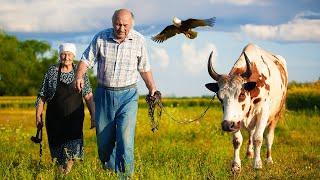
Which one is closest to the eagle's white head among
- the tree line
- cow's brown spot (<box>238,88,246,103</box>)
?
cow's brown spot (<box>238,88,246,103</box>)

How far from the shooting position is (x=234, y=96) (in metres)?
10.4

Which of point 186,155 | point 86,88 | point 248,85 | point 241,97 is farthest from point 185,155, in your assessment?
point 86,88

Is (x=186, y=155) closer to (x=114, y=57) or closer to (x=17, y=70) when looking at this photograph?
(x=114, y=57)

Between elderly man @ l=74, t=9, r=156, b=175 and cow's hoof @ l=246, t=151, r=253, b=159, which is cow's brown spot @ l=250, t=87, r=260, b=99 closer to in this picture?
cow's hoof @ l=246, t=151, r=253, b=159

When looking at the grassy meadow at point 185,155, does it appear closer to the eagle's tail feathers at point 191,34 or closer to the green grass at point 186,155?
the green grass at point 186,155

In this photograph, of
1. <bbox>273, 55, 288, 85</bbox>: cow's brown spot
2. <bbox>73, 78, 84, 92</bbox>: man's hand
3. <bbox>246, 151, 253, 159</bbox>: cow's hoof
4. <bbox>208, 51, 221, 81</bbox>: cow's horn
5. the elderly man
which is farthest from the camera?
<bbox>273, 55, 288, 85</bbox>: cow's brown spot

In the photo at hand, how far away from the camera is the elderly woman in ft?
29.1

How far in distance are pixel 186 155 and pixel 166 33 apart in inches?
90.8

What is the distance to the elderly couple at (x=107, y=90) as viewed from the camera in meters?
8.34

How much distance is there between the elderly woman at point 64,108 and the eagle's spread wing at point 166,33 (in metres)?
3.29

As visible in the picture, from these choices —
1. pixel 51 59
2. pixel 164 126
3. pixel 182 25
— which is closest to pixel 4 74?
pixel 51 59

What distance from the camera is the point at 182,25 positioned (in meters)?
12.0

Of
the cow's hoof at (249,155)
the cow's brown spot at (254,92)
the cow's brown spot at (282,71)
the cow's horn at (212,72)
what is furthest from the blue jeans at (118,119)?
the cow's brown spot at (282,71)

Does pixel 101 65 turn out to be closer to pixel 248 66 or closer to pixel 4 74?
pixel 248 66
